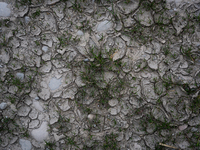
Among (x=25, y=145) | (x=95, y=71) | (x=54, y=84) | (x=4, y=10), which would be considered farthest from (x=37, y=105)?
(x=4, y=10)

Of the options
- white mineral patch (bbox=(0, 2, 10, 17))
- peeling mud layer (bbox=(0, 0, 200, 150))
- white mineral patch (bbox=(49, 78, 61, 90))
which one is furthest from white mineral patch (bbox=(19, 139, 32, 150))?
white mineral patch (bbox=(0, 2, 10, 17))

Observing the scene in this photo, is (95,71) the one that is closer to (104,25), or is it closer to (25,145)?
(104,25)

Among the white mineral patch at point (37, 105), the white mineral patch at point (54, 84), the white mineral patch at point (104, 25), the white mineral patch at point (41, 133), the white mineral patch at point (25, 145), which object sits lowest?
the white mineral patch at point (25, 145)

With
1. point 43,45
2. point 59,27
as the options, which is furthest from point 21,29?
point 59,27

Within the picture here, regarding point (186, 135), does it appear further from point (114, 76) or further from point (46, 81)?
point (46, 81)

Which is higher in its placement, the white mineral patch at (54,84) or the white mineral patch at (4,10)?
the white mineral patch at (4,10)

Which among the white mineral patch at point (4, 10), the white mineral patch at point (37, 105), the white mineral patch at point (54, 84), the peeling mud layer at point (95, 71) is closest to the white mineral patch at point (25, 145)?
the peeling mud layer at point (95, 71)

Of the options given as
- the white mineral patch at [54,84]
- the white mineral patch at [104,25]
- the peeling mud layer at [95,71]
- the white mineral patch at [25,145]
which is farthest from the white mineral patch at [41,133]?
the white mineral patch at [104,25]

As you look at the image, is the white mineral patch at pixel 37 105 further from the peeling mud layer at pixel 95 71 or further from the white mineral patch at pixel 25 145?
the white mineral patch at pixel 25 145
